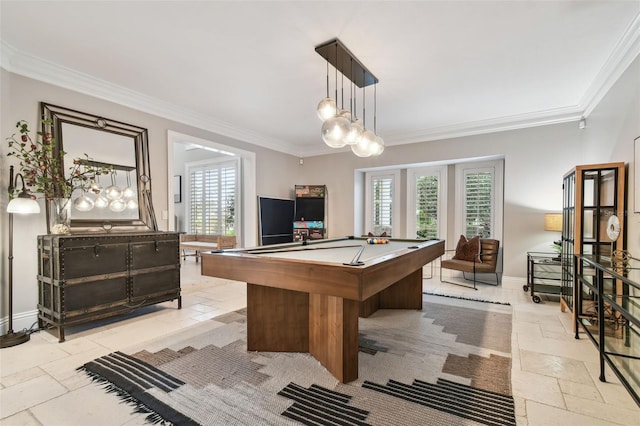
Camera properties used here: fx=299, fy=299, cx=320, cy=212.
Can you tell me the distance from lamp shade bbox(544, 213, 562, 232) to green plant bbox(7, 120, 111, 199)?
20.1 feet

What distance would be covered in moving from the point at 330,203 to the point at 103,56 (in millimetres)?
4727

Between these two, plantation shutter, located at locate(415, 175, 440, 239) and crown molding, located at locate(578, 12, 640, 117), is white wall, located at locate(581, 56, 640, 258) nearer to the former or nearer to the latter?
crown molding, located at locate(578, 12, 640, 117)

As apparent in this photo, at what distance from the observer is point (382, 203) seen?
6773 millimetres

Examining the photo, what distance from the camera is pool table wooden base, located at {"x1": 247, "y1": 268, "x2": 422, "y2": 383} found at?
208 centimetres

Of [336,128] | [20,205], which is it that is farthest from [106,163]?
[336,128]

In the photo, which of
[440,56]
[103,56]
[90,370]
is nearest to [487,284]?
[440,56]

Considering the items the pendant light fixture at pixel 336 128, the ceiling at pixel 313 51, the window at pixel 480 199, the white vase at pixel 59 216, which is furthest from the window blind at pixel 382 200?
the white vase at pixel 59 216

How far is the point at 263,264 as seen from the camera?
205 centimetres

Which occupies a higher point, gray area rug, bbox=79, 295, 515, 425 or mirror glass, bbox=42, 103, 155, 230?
mirror glass, bbox=42, 103, 155, 230

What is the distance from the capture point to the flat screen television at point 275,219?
606 cm

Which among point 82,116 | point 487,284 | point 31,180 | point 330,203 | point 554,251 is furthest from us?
point 330,203

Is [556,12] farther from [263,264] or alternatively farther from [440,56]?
[263,264]

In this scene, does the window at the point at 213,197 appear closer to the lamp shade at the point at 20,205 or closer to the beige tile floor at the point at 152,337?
the beige tile floor at the point at 152,337

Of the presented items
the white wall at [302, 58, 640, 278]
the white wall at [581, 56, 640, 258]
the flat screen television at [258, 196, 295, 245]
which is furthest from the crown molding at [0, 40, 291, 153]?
the white wall at [581, 56, 640, 258]
